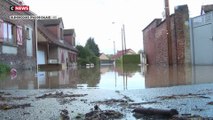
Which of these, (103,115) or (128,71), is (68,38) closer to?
(128,71)

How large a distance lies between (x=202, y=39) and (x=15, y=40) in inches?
516

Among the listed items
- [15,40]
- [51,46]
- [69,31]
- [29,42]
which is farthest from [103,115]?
[69,31]

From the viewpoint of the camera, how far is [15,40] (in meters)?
23.5

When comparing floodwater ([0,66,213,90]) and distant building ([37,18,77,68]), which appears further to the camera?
distant building ([37,18,77,68])

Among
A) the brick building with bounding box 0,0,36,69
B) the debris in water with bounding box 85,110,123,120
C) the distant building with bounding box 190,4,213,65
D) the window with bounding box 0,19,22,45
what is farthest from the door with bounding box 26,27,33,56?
the debris in water with bounding box 85,110,123,120

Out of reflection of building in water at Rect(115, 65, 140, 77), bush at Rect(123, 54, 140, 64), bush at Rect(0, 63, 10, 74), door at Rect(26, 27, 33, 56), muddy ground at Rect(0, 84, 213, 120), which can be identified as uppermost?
door at Rect(26, 27, 33, 56)

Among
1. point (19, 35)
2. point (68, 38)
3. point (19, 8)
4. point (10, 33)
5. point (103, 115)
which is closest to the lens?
point (103, 115)

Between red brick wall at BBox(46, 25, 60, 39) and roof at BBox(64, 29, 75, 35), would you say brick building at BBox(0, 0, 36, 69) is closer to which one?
red brick wall at BBox(46, 25, 60, 39)

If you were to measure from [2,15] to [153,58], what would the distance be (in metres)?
20.3

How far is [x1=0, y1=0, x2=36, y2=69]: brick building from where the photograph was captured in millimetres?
21031

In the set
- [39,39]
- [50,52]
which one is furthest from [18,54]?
[50,52]

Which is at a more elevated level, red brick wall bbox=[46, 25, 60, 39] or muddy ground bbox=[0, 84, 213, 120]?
red brick wall bbox=[46, 25, 60, 39]

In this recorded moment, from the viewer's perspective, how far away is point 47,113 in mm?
4895

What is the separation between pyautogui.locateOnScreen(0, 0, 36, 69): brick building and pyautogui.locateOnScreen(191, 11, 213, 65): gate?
12.7m
